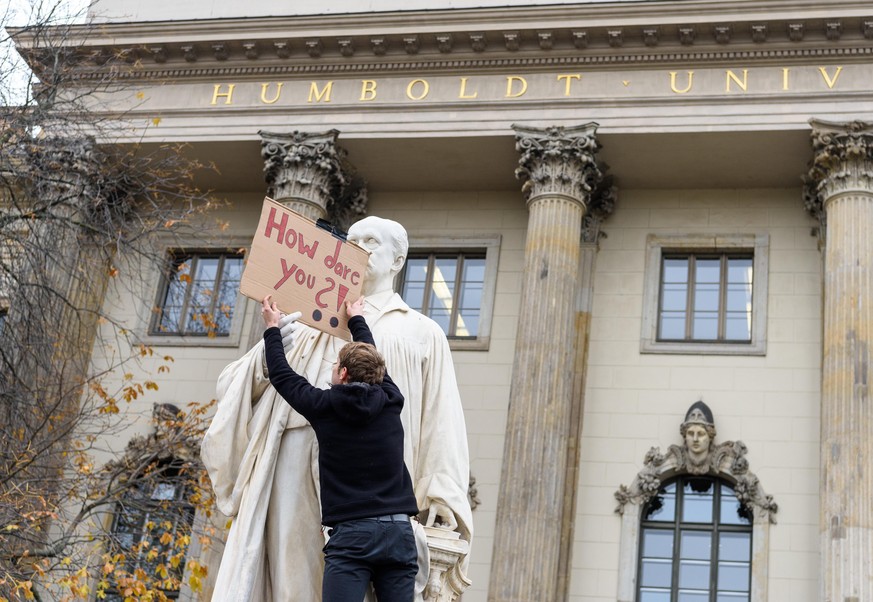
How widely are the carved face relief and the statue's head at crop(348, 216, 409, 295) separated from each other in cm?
1584

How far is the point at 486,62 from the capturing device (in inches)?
915

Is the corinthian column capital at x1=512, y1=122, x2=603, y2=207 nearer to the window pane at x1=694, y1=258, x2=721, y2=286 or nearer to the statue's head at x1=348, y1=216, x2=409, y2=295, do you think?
the window pane at x1=694, y1=258, x2=721, y2=286

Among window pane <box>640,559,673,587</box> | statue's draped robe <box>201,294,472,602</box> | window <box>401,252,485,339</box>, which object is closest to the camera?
statue's draped robe <box>201,294,472,602</box>

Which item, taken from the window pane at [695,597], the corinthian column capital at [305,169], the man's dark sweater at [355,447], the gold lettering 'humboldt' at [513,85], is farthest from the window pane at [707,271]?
the man's dark sweater at [355,447]

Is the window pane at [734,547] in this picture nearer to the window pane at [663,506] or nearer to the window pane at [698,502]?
the window pane at [698,502]

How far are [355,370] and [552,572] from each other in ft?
49.7

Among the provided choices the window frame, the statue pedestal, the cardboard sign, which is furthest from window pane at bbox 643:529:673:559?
the cardboard sign

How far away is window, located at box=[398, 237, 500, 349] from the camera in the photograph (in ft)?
77.2

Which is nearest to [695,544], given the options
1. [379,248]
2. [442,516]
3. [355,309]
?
[379,248]

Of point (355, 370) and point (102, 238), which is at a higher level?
point (102, 238)

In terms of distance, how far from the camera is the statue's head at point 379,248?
603 centimetres

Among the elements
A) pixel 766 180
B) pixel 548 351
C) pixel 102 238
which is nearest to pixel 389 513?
pixel 102 238

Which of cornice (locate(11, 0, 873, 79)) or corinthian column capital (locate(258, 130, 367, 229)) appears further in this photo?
corinthian column capital (locate(258, 130, 367, 229))

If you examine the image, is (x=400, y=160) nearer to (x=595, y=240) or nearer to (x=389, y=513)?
(x=595, y=240)
